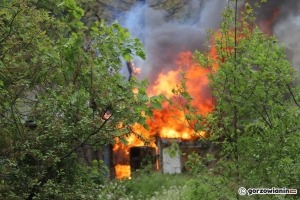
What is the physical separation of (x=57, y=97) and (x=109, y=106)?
548 mm

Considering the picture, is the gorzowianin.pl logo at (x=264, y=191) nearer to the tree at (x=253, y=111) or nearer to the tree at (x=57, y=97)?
the tree at (x=253, y=111)

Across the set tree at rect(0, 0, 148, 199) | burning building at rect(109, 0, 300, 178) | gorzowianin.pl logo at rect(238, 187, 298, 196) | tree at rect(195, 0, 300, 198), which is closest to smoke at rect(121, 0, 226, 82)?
burning building at rect(109, 0, 300, 178)

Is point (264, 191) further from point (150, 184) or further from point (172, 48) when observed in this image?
point (172, 48)

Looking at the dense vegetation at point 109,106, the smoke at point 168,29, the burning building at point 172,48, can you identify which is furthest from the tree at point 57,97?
the smoke at point 168,29

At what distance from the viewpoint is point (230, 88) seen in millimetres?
4898

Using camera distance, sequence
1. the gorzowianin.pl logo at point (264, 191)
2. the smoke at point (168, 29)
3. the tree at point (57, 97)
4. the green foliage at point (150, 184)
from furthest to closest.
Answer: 1. the smoke at point (168, 29)
2. the green foliage at point (150, 184)
3. the gorzowianin.pl logo at point (264, 191)
4. the tree at point (57, 97)

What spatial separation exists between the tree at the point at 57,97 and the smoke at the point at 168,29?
21389mm

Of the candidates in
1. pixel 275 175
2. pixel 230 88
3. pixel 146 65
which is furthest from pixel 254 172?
pixel 146 65

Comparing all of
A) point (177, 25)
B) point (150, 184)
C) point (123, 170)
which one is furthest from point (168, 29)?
point (150, 184)

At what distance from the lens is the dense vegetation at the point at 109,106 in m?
4.46

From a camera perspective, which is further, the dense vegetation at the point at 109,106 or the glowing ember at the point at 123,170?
the glowing ember at the point at 123,170

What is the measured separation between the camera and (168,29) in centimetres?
2720

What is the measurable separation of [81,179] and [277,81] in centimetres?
261

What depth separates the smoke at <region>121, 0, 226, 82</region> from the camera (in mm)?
26547
